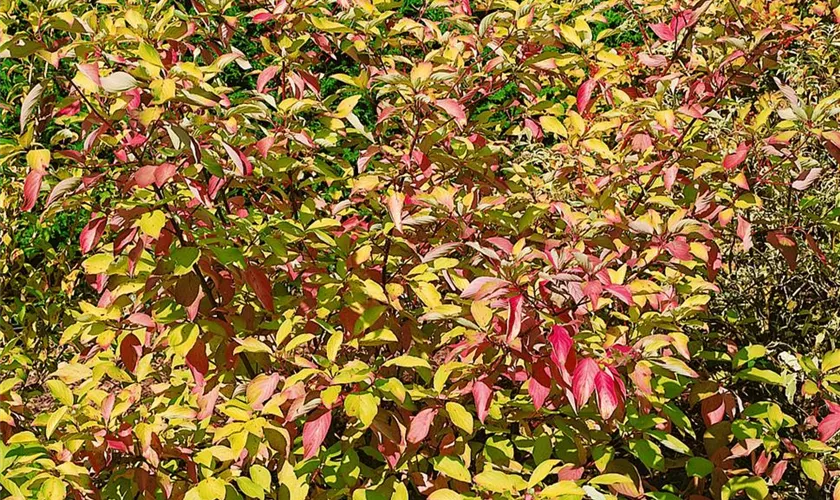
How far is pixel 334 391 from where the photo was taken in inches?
59.2

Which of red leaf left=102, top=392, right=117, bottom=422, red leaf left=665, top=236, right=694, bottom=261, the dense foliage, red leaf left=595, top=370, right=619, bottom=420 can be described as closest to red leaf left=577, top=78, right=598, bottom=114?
the dense foliage

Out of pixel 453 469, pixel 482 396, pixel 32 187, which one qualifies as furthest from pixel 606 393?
pixel 32 187

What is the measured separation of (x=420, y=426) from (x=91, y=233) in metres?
0.81

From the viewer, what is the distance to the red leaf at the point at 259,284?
1.74 m

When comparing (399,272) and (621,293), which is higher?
Result: (621,293)

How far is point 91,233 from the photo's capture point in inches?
67.2

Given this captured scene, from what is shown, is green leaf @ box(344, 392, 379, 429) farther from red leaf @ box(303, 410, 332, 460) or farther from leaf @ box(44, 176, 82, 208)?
leaf @ box(44, 176, 82, 208)

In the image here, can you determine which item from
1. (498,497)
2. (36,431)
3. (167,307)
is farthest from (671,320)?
(36,431)

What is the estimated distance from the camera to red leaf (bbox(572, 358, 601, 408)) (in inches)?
56.8

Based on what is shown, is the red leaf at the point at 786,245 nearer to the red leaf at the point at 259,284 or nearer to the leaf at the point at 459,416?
the leaf at the point at 459,416

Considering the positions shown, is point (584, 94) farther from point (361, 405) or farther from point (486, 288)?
point (361, 405)

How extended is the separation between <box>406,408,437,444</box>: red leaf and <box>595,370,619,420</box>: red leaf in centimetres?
39

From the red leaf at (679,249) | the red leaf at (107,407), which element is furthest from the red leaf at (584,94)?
the red leaf at (107,407)

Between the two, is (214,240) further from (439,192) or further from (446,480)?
(446,480)
